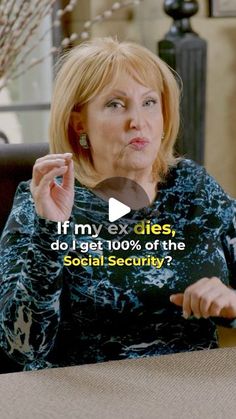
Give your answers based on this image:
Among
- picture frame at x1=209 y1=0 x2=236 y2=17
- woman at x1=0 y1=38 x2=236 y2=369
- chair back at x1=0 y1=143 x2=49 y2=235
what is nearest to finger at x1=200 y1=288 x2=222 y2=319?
woman at x1=0 y1=38 x2=236 y2=369

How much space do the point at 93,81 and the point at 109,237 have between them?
153mm

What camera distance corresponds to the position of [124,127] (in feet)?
2.39

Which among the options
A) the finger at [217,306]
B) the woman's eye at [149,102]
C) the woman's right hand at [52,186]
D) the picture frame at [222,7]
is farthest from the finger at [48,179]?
the picture frame at [222,7]

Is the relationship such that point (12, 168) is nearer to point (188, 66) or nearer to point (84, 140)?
point (84, 140)

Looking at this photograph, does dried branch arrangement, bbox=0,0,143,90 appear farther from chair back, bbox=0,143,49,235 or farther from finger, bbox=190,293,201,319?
finger, bbox=190,293,201,319

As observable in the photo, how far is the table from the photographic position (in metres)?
0.62

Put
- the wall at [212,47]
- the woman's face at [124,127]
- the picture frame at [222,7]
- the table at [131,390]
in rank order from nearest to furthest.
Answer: the table at [131,390] → the woman's face at [124,127] → the wall at [212,47] → the picture frame at [222,7]

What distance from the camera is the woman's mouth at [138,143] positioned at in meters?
0.73

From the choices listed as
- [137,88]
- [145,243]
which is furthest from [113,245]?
[137,88]

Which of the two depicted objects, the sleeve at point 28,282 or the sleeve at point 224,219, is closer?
the sleeve at point 28,282

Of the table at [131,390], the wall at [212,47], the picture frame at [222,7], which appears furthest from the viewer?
the picture frame at [222,7]

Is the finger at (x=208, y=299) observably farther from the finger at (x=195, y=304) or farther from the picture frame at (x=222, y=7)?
the picture frame at (x=222, y=7)

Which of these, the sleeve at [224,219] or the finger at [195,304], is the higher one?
the sleeve at [224,219]

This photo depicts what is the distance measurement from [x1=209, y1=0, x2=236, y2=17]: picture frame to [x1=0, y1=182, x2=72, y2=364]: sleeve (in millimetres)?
372
